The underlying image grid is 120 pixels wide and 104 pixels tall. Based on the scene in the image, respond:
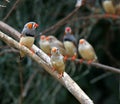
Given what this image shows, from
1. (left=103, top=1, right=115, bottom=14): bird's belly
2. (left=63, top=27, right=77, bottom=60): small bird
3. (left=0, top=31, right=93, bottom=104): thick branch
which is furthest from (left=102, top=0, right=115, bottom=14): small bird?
(left=0, top=31, right=93, bottom=104): thick branch

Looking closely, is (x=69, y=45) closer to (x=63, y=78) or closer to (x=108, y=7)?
(x=108, y=7)

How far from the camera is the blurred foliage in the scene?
564cm

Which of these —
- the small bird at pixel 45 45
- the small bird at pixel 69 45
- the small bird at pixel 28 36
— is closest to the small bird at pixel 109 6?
the small bird at pixel 69 45

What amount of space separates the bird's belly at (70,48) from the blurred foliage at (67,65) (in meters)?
0.68

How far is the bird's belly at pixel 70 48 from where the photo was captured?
188 inches

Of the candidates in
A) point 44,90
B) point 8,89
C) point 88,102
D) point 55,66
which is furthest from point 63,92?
point 88,102

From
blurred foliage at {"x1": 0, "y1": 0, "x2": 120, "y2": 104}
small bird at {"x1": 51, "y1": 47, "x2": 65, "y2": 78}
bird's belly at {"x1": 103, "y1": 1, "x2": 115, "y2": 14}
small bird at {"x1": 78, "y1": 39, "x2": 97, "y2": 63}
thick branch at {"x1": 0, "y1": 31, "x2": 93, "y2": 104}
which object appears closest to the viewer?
thick branch at {"x1": 0, "y1": 31, "x2": 93, "y2": 104}

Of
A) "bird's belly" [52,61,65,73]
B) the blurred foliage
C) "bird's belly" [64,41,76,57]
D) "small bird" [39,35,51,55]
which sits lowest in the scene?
the blurred foliage

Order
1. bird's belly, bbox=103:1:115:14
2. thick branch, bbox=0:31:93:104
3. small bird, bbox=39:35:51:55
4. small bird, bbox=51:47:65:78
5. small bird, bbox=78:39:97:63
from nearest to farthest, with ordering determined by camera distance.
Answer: thick branch, bbox=0:31:93:104 < small bird, bbox=51:47:65:78 < small bird, bbox=39:35:51:55 < small bird, bbox=78:39:97:63 < bird's belly, bbox=103:1:115:14

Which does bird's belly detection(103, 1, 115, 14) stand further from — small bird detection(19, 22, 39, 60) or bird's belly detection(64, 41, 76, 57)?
small bird detection(19, 22, 39, 60)

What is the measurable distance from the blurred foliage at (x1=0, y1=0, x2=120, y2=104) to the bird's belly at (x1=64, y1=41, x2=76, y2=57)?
0.68m

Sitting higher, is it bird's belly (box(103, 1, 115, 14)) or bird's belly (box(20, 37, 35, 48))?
bird's belly (box(20, 37, 35, 48))

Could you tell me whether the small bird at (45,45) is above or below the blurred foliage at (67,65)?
above

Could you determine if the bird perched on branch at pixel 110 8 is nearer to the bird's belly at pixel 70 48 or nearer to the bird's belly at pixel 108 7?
the bird's belly at pixel 108 7
